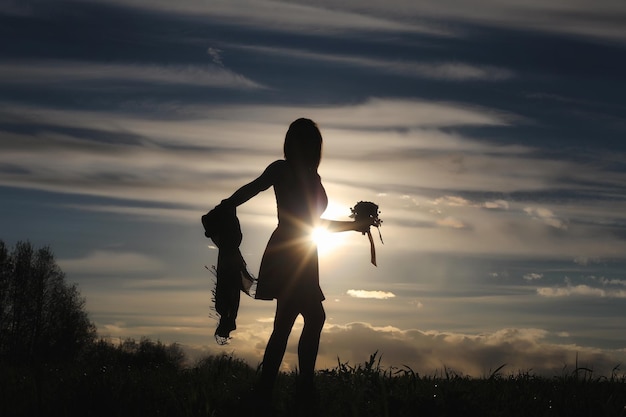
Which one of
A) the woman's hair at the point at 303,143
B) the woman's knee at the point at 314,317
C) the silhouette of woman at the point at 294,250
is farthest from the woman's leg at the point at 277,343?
the woman's hair at the point at 303,143

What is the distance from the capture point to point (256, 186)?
7.60 meters

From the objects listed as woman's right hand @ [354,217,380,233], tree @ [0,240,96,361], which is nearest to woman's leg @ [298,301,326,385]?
woman's right hand @ [354,217,380,233]

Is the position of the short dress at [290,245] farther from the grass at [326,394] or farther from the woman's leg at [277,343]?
the grass at [326,394]

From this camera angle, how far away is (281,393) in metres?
7.87

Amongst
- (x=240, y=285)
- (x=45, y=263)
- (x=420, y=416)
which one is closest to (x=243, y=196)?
(x=240, y=285)

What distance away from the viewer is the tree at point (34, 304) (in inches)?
1471

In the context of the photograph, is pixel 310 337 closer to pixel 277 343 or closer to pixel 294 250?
pixel 277 343

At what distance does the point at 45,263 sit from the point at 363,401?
1464 inches

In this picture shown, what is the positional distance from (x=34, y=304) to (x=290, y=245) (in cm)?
3541

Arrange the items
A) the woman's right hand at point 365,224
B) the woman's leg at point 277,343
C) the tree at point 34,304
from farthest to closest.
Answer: the tree at point 34,304, the woman's right hand at point 365,224, the woman's leg at point 277,343

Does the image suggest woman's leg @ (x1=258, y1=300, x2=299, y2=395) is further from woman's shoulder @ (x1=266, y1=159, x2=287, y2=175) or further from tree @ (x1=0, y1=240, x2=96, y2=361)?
tree @ (x1=0, y1=240, x2=96, y2=361)

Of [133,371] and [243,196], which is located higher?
[243,196]

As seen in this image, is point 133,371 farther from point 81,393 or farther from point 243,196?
point 243,196

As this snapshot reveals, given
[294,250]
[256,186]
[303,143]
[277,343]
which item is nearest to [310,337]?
[277,343]
